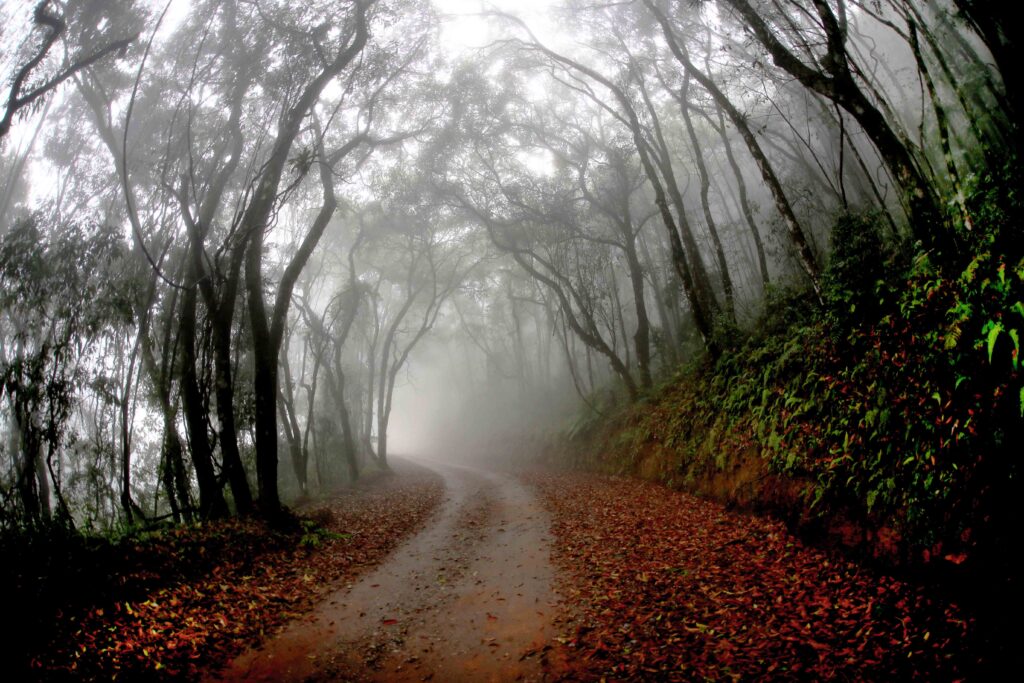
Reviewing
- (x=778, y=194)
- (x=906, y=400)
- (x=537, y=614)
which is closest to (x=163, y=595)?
(x=537, y=614)

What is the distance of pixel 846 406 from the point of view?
580 cm

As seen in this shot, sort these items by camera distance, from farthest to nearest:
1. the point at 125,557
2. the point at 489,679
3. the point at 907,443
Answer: the point at 125,557, the point at 907,443, the point at 489,679

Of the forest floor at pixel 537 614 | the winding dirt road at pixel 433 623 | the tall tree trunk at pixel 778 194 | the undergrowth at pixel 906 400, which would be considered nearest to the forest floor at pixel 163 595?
the forest floor at pixel 537 614

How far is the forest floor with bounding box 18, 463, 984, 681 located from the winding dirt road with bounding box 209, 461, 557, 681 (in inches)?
1.0

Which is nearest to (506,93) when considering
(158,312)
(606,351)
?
(606,351)

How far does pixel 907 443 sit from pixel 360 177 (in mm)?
17026

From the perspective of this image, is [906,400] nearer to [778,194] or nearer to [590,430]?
[778,194]

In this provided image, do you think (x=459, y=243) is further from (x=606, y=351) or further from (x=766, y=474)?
(x=766, y=474)

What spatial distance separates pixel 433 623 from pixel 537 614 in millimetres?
1145

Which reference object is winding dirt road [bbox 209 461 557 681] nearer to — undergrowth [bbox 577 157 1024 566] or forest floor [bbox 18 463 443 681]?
forest floor [bbox 18 463 443 681]

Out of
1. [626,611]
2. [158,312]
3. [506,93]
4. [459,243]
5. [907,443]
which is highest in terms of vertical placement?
[506,93]

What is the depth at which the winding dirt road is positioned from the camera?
4250 millimetres

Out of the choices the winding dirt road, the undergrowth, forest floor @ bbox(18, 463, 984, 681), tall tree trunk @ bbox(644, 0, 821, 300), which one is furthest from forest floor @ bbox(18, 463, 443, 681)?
tall tree trunk @ bbox(644, 0, 821, 300)

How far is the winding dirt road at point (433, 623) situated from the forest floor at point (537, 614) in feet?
0.08
